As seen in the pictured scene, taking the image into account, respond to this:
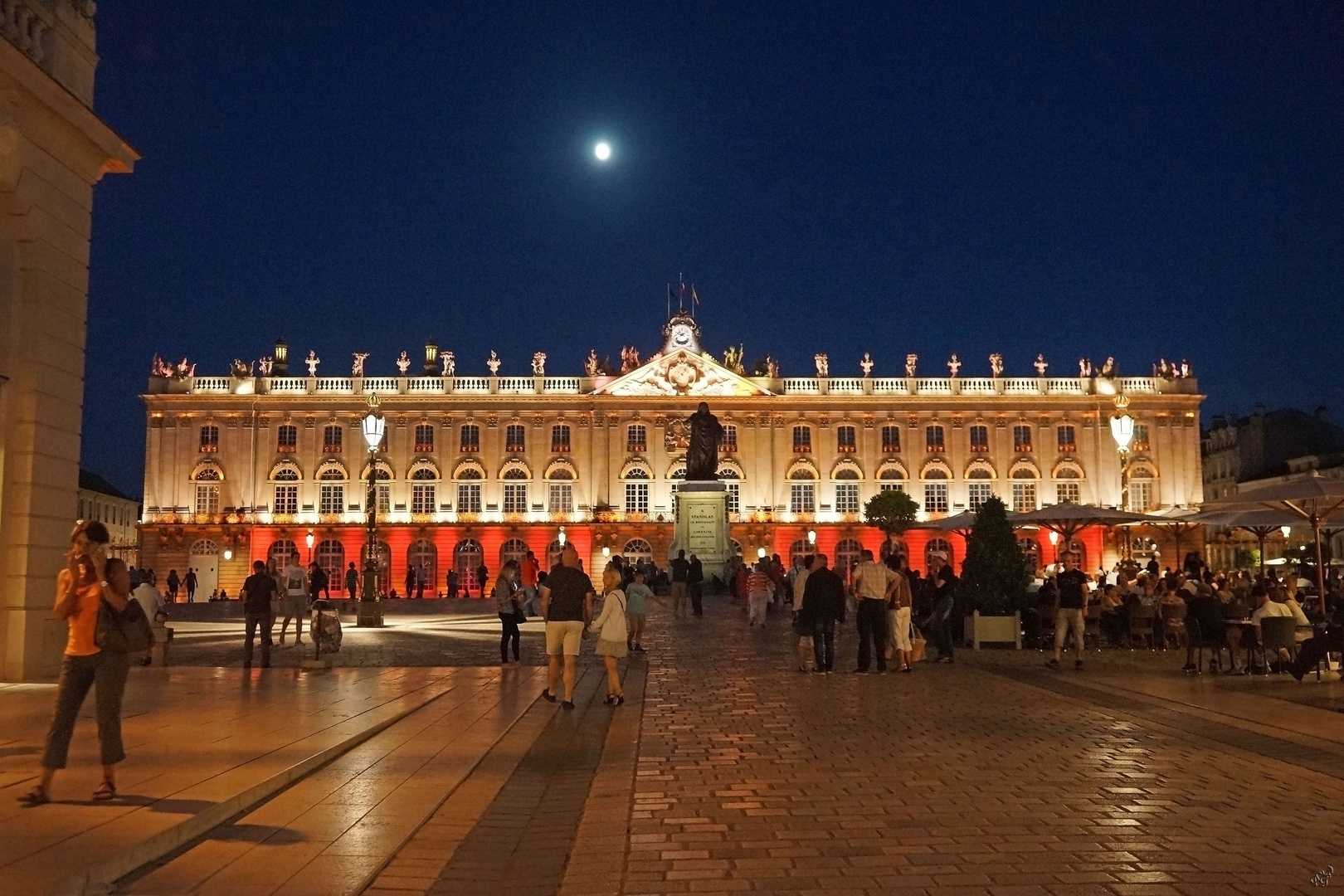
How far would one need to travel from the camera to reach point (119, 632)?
21.9 feet

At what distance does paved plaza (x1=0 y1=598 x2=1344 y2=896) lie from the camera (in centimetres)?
534

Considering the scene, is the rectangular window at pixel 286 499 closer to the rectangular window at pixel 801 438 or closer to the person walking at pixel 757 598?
the rectangular window at pixel 801 438

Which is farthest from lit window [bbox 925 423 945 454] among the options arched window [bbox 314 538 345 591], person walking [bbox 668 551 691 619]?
person walking [bbox 668 551 691 619]

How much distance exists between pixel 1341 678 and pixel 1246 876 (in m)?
10.5

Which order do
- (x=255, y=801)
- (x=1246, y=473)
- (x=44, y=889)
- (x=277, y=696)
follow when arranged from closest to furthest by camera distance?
1. (x=44, y=889)
2. (x=255, y=801)
3. (x=277, y=696)
4. (x=1246, y=473)

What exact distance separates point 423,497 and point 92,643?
59127mm

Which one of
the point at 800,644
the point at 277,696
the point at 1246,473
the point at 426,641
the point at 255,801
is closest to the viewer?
the point at 255,801

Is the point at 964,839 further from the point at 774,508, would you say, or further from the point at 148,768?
the point at 774,508

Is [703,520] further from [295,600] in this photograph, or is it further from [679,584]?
[295,600]

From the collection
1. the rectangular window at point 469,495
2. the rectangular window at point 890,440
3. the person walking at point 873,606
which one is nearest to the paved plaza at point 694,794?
the person walking at point 873,606

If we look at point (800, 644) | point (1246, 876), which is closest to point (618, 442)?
point (800, 644)

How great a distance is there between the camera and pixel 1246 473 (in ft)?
266

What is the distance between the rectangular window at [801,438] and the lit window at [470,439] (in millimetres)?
17303

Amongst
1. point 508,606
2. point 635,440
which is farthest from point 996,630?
point 635,440
